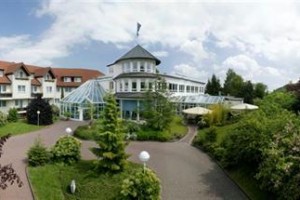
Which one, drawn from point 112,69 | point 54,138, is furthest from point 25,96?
point 54,138

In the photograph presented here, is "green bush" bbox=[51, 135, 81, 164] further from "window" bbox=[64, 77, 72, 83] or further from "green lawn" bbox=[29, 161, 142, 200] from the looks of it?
"window" bbox=[64, 77, 72, 83]

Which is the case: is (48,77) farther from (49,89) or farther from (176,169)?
(176,169)

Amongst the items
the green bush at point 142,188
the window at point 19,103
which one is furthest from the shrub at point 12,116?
the green bush at point 142,188

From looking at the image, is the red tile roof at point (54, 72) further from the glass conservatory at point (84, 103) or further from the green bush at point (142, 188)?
the green bush at point (142, 188)

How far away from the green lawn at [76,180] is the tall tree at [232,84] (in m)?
47.2

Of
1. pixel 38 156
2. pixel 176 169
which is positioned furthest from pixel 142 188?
pixel 38 156

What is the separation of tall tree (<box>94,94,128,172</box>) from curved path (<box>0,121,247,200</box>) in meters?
2.75

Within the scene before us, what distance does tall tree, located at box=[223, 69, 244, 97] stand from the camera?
66.7m

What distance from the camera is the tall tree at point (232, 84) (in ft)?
219

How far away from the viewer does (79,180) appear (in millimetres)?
18969

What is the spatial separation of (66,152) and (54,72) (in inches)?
1620

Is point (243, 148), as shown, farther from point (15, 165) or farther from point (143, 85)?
point (143, 85)

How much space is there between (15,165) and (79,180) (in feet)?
17.8

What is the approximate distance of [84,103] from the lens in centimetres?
4619
